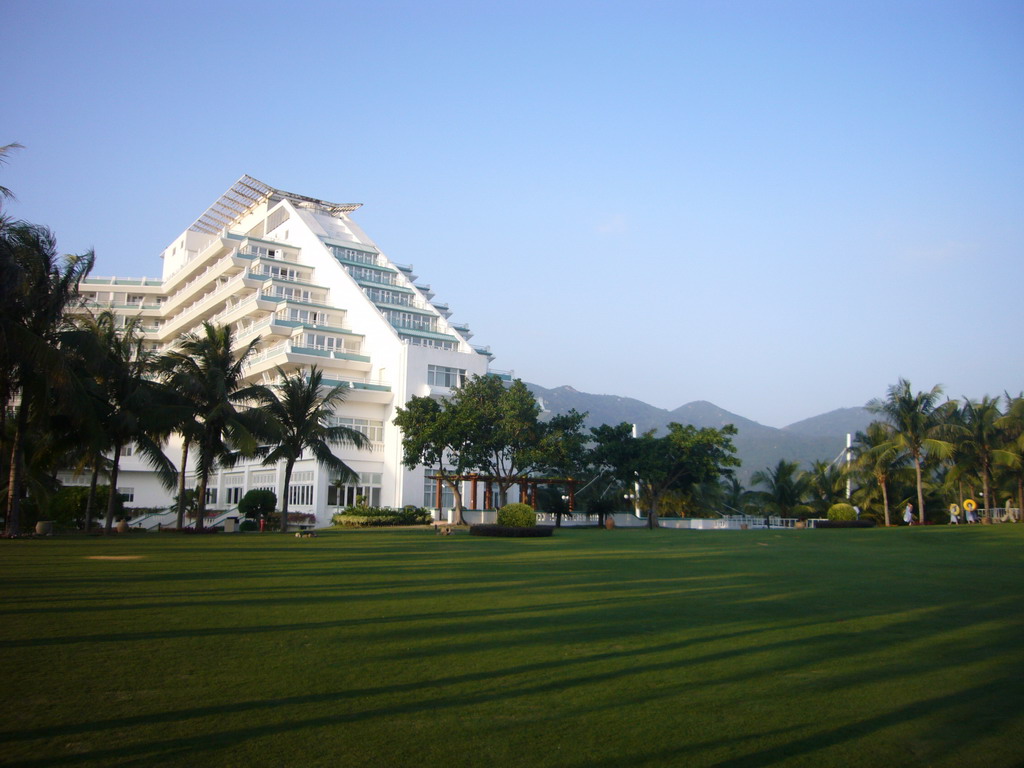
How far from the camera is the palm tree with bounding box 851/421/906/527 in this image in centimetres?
4366

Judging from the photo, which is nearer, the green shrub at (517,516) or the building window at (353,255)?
the green shrub at (517,516)

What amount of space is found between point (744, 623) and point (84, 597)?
8.81 meters

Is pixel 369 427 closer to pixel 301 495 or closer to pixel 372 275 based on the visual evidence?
pixel 301 495

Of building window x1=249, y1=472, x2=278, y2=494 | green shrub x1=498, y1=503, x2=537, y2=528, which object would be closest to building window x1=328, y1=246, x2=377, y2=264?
building window x1=249, y1=472, x2=278, y2=494

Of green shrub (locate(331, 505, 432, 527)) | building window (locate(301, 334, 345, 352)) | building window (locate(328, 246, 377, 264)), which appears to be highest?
building window (locate(328, 246, 377, 264))

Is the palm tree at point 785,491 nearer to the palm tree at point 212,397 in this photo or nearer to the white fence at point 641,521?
the white fence at point 641,521

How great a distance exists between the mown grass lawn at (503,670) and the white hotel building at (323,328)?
36.4 metres

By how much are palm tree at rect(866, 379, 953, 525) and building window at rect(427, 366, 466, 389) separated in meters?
27.8

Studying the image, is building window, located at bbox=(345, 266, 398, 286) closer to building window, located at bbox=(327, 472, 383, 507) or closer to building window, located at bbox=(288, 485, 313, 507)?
building window, located at bbox=(327, 472, 383, 507)

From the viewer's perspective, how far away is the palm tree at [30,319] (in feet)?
70.7

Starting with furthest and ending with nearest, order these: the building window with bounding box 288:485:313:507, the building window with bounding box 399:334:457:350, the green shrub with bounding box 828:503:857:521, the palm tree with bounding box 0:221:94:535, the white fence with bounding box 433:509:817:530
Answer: the building window with bounding box 399:334:457:350, the building window with bounding box 288:485:313:507, the white fence with bounding box 433:509:817:530, the green shrub with bounding box 828:503:857:521, the palm tree with bounding box 0:221:94:535

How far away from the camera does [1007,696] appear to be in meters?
6.84

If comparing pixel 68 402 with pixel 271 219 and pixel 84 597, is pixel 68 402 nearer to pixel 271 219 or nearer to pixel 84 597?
pixel 84 597

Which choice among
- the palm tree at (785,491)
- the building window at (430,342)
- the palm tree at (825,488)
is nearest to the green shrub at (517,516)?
the building window at (430,342)
